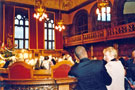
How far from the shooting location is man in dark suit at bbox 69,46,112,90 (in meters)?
2.36

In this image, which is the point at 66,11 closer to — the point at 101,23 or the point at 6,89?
the point at 101,23

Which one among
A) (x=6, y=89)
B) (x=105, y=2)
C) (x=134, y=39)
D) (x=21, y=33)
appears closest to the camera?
(x=6, y=89)

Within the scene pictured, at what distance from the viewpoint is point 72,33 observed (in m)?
21.0

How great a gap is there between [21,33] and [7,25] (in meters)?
1.53

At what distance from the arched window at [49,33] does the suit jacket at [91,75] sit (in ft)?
57.2

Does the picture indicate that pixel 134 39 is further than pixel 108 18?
No

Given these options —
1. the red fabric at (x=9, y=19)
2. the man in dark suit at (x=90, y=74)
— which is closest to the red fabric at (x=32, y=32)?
the red fabric at (x=9, y=19)

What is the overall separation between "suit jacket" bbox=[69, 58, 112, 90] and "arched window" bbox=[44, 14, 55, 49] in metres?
17.4

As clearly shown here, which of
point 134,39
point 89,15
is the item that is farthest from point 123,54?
point 89,15

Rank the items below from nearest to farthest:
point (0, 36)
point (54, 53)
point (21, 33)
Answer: point (0, 36) → point (21, 33) → point (54, 53)

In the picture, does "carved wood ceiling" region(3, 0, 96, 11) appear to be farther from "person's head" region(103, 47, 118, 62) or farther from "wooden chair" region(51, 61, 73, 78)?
"person's head" region(103, 47, 118, 62)

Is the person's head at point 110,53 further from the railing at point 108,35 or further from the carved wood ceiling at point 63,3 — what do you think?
the carved wood ceiling at point 63,3

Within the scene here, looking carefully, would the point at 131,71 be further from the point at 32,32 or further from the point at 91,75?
the point at 32,32

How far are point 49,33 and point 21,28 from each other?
9.71 ft
